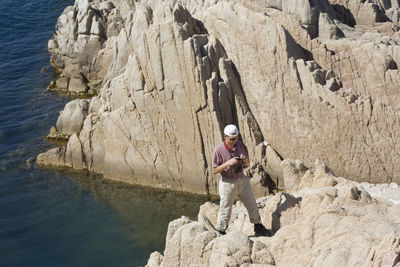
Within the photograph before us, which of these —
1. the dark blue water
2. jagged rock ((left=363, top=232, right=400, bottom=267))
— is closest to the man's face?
jagged rock ((left=363, top=232, right=400, bottom=267))

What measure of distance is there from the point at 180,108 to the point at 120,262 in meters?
7.41

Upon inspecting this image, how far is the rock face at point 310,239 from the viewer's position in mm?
10516

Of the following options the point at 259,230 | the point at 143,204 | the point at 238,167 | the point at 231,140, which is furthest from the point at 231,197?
the point at 143,204

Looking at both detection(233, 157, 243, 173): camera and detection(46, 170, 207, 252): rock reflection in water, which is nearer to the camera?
detection(233, 157, 243, 173): camera

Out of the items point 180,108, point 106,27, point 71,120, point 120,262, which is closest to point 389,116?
point 180,108

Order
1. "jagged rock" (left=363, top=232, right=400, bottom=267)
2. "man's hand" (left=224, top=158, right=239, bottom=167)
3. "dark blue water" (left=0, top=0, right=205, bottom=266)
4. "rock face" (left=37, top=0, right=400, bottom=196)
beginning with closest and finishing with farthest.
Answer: "jagged rock" (left=363, top=232, right=400, bottom=267)
"man's hand" (left=224, top=158, right=239, bottom=167)
"dark blue water" (left=0, top=0, right=205, bottom=266)
"rock face" (left=37, top=0, right=400, bottom=196)

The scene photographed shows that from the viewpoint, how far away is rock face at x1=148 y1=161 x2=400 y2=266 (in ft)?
34.5

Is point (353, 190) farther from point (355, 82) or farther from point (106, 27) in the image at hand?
point (106, 27)

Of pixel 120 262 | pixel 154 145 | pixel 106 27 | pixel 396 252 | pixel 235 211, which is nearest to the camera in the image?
pixel 396 252

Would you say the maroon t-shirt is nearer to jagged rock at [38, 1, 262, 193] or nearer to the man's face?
the man's face

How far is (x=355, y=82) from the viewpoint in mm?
24875

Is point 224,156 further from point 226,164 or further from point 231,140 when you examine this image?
point 231,140

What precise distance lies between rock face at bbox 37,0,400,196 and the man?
413 inches

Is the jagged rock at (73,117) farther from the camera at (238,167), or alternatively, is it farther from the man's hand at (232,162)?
the man's hand at (232,162)
